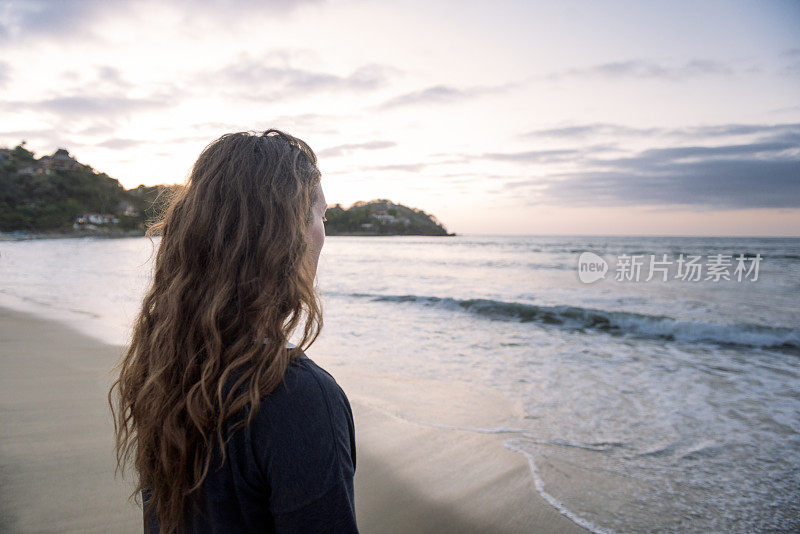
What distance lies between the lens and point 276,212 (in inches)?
39.3

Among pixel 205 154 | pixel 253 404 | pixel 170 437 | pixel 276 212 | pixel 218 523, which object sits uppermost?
pixel 205 154

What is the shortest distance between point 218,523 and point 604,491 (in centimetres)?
281

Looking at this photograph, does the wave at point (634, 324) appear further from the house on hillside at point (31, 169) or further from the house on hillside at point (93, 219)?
the house on hillside at point (31, 169)

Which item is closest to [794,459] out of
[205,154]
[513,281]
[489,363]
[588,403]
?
[588,403]

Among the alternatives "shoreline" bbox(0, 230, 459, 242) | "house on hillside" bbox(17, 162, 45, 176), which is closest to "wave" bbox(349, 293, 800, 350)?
"shoreline" bbox(0, 230, 459, 242)

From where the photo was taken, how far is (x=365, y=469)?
3146 mm

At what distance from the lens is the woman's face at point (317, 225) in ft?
→ 3.63

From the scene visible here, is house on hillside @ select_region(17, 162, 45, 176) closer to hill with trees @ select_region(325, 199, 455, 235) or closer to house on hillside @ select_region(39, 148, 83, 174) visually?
house on hillside @ select_region(39, 148, 83, 174)

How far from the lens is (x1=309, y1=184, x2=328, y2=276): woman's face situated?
1.11 m

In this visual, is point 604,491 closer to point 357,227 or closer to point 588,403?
point 588,403

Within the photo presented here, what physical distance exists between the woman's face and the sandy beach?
6.51 feet

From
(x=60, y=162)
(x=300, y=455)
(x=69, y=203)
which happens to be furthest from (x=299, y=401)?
(x=60, y=162)

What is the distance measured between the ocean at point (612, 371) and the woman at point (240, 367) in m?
0.44

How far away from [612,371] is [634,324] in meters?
4.03
